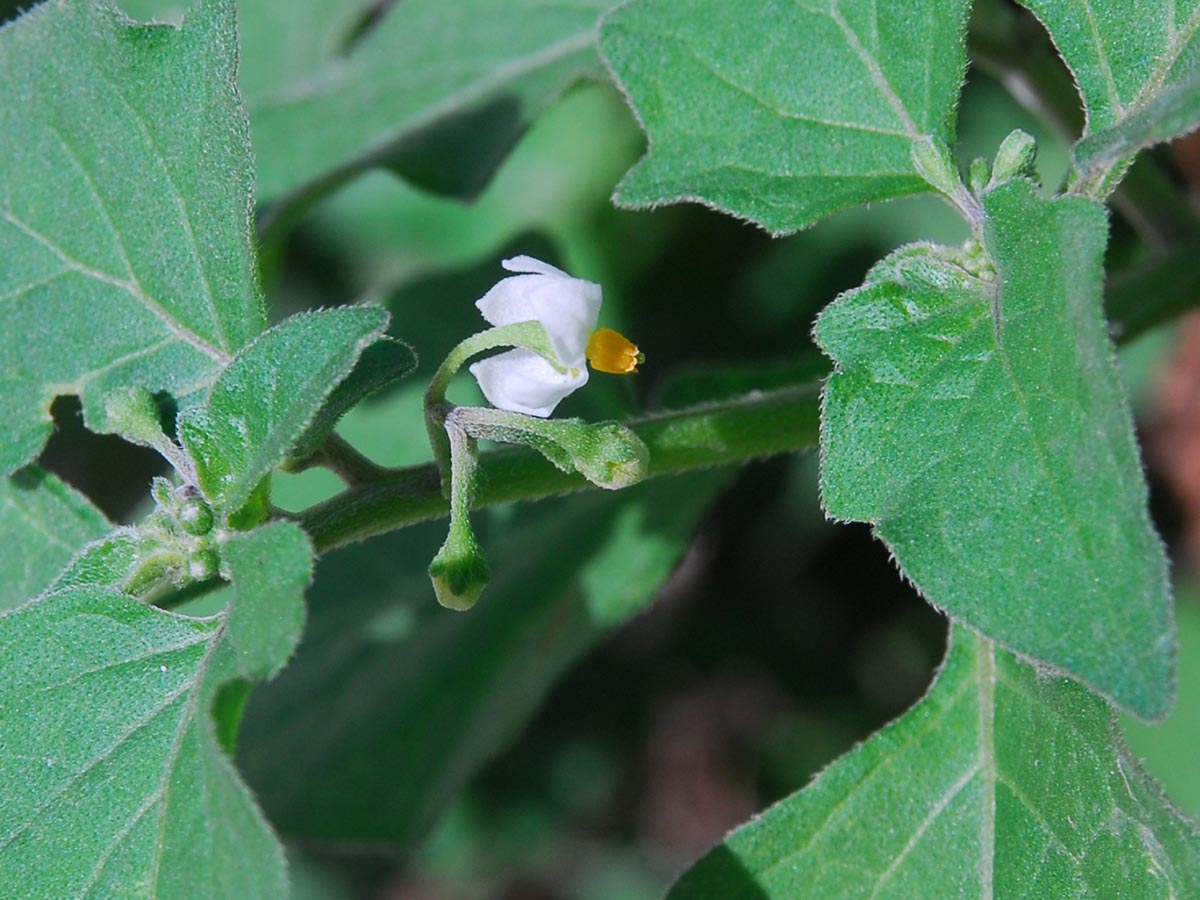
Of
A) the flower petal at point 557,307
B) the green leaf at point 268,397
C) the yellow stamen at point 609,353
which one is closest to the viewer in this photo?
the green leaf at point 268,397

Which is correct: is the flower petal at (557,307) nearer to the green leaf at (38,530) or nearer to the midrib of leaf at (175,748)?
the midrib of leaf at (175,748)

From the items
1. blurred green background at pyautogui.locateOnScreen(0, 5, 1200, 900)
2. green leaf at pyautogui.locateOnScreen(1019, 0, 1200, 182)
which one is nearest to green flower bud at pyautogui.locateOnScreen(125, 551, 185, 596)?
blurred green background at pyautogui.locateOnScreen(0, 5, 1200, 900)

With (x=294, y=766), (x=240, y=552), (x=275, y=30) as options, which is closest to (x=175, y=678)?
(x=240, y=552)

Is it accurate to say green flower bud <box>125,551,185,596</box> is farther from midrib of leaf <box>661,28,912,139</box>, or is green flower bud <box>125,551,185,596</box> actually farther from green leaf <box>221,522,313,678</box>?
midrib of leaf <box>661,28,912,139</box>

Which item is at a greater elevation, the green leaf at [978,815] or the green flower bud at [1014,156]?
the green flower bud at [1014,156]

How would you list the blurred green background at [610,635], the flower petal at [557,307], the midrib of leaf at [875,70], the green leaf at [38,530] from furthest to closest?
the blurred green background at [610,635], the green leaf at [38,530], the midrib of leaf at [875,70], the flower petal at [557,307]

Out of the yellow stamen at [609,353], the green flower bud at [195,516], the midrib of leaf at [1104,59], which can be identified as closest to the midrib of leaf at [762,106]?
the midrib of leaf at [1104,59]

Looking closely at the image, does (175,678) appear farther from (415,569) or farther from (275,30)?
(275,30)
